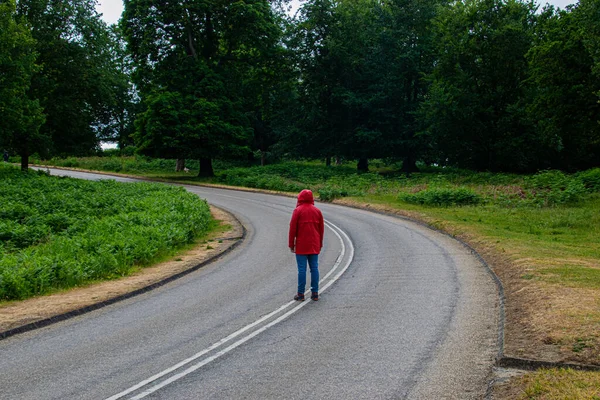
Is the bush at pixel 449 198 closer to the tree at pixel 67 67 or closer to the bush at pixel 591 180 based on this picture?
the bush at pixel 591 180

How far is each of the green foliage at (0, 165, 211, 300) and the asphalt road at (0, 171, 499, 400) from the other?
2107mm

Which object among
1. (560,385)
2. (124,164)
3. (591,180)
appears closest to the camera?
(560,385)

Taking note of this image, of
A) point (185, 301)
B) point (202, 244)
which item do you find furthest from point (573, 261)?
point (202, 244)

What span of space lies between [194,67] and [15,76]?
572 inches

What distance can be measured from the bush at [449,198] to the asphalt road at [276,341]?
15265 mm

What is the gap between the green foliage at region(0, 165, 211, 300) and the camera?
12.0m

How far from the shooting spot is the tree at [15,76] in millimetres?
35469

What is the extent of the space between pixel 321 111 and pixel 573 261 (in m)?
42.7

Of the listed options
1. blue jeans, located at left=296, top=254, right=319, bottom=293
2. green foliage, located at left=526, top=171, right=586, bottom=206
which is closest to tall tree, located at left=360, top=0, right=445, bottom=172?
green foliage, located at left=526, top=171, right=586, bottom=206

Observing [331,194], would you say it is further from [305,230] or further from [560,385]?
[560,385]

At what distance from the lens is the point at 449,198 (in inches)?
1148

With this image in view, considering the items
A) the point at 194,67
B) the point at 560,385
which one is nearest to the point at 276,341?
the point at 560,385

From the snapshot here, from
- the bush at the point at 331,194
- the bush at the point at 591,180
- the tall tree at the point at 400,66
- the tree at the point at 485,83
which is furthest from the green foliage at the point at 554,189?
the tall tree at the point at 400,66

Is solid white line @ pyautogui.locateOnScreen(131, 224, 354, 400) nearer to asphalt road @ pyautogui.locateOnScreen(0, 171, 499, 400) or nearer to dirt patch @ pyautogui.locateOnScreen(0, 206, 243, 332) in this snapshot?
asphalt road @ pyautogui.locateOnScreen(0, 171, 499, 400)
